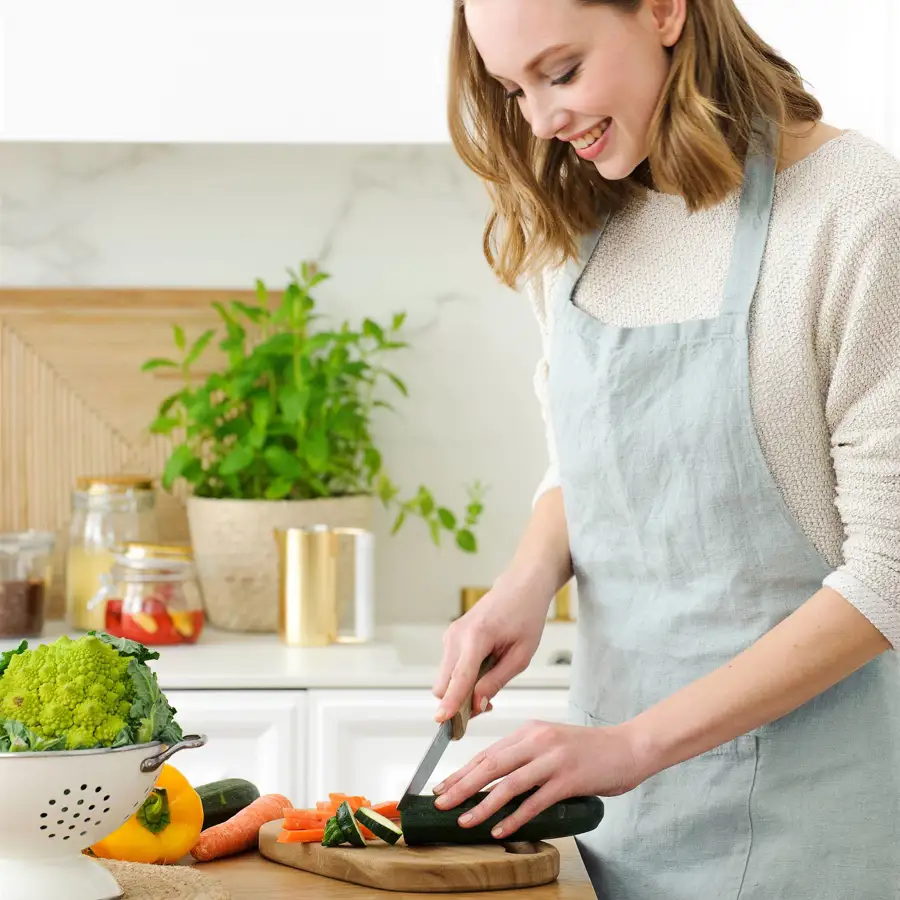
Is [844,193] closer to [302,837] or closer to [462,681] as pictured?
[462,681]

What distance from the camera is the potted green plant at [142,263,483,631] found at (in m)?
2.04

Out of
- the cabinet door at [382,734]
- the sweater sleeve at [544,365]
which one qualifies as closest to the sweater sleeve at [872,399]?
the sweater sleeve at [544,365]

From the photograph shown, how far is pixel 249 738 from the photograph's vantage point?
1.80 metres

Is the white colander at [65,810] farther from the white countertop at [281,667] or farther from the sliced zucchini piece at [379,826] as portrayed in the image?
the white countertop at [281,667]

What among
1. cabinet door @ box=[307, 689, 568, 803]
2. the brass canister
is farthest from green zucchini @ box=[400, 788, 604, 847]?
the brass canister

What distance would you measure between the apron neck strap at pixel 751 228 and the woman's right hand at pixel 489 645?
0.32 metres

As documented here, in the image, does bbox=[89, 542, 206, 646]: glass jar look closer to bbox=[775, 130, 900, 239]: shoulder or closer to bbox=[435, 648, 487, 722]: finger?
bbox=[435, 648, 487, 722]: finger

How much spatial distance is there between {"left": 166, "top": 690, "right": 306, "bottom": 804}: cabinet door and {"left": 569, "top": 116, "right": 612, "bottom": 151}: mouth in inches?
38.0

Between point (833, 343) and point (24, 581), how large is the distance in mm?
1398

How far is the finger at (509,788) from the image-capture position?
94 centimetres

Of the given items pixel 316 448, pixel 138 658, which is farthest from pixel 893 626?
pixel 316 448

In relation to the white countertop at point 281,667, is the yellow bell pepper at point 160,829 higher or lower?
higher

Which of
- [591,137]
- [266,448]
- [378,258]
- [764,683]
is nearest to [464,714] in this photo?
[764,683]

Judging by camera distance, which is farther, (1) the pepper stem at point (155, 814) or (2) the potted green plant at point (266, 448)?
(2) the potted green plant at point (266, 448)
